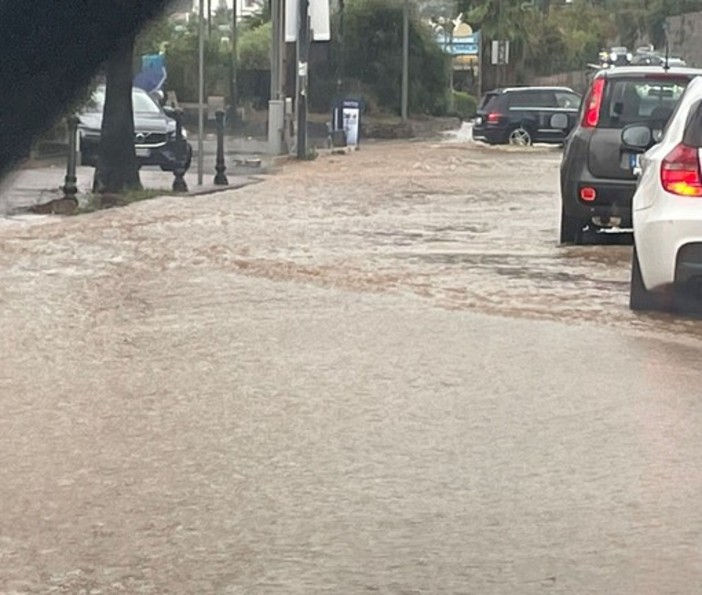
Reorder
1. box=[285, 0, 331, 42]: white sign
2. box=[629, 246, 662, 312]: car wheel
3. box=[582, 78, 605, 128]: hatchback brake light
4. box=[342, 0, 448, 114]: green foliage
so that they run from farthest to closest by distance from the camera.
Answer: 1. box=[342, 0, 448, 114]: green foliage
2. box=[285, 0, 331, 42]: white sign
3. box=[582, 78, 605, 128]: hatchback brake light
4. box=[629, 246, 662, 312]: car wheel

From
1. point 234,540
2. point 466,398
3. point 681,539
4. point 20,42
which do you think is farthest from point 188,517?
point 20,42

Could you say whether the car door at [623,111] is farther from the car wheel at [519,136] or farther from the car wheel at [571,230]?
the car wheel at [519,136]

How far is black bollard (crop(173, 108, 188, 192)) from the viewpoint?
789 inches

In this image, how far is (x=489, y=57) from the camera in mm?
55500

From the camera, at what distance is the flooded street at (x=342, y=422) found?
5.11 m

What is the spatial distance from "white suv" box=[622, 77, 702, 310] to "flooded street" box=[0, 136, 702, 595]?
354 millimetres

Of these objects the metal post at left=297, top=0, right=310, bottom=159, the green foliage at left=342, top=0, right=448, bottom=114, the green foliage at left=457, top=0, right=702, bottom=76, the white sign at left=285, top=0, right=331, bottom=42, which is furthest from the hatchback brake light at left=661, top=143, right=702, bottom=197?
the green foliage at left=457, top=0, right=702, bottom=76

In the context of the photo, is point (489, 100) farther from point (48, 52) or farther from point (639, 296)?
point (48, 52)

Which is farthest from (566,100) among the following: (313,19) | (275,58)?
(275,58)

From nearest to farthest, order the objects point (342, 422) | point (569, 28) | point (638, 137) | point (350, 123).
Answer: point (342, 422), point (638, 137), point (350, 123), point (569, 28)

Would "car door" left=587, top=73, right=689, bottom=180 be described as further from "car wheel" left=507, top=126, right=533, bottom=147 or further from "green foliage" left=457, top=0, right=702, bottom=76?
"green foliage" left=457, top=0, right=702, bottom=76

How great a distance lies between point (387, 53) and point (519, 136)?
20.9 feet

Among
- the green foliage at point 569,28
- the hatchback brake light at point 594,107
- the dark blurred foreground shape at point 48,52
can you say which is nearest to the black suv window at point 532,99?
the green foliage at point 569,28

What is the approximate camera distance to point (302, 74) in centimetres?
2842
